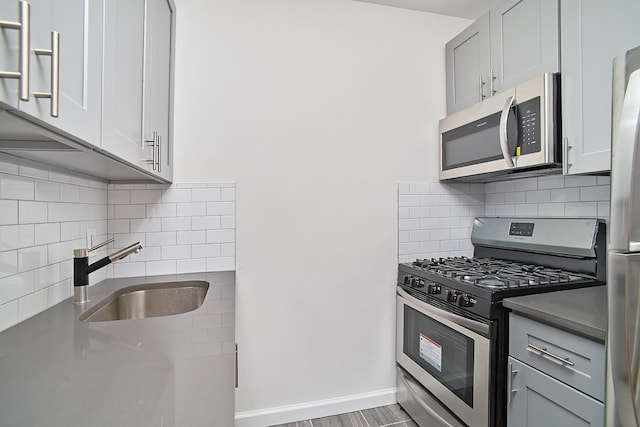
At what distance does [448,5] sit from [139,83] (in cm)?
208

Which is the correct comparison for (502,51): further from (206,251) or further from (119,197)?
(119,197)

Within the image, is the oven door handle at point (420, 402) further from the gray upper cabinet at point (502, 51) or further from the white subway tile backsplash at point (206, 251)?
the gray upper cabinet at point (502, 51)

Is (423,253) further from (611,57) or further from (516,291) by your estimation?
(611,57)

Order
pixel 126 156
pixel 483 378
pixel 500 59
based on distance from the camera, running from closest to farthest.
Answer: pixel 126 156 → pixel 483 378 → pixel 500 59

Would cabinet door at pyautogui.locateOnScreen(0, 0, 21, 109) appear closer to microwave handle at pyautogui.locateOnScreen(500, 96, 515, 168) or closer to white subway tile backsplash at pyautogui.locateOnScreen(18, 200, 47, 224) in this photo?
white subway tile backsplash at pyautogui.locateOnScreen(18, 200, 47, 224)

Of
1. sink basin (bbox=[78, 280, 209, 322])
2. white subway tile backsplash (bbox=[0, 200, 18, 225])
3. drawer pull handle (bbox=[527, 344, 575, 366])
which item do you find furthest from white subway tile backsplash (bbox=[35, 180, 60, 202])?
drawer pull handle (bbox=[527, 344, 575, 366])

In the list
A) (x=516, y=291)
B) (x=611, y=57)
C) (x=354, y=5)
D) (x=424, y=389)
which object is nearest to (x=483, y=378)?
(x=516, y=291)

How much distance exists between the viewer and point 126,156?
1053 mm

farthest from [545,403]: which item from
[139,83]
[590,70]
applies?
[139,83]

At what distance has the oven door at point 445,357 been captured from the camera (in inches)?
56.0

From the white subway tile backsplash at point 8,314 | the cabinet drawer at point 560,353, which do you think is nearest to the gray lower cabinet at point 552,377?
the cabinet drawer at point 560,353

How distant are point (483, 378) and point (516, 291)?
42 centimetres

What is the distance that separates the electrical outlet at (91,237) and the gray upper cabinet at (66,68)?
0.92m

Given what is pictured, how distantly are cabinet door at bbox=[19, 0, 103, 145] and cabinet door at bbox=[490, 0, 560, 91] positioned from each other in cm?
185
